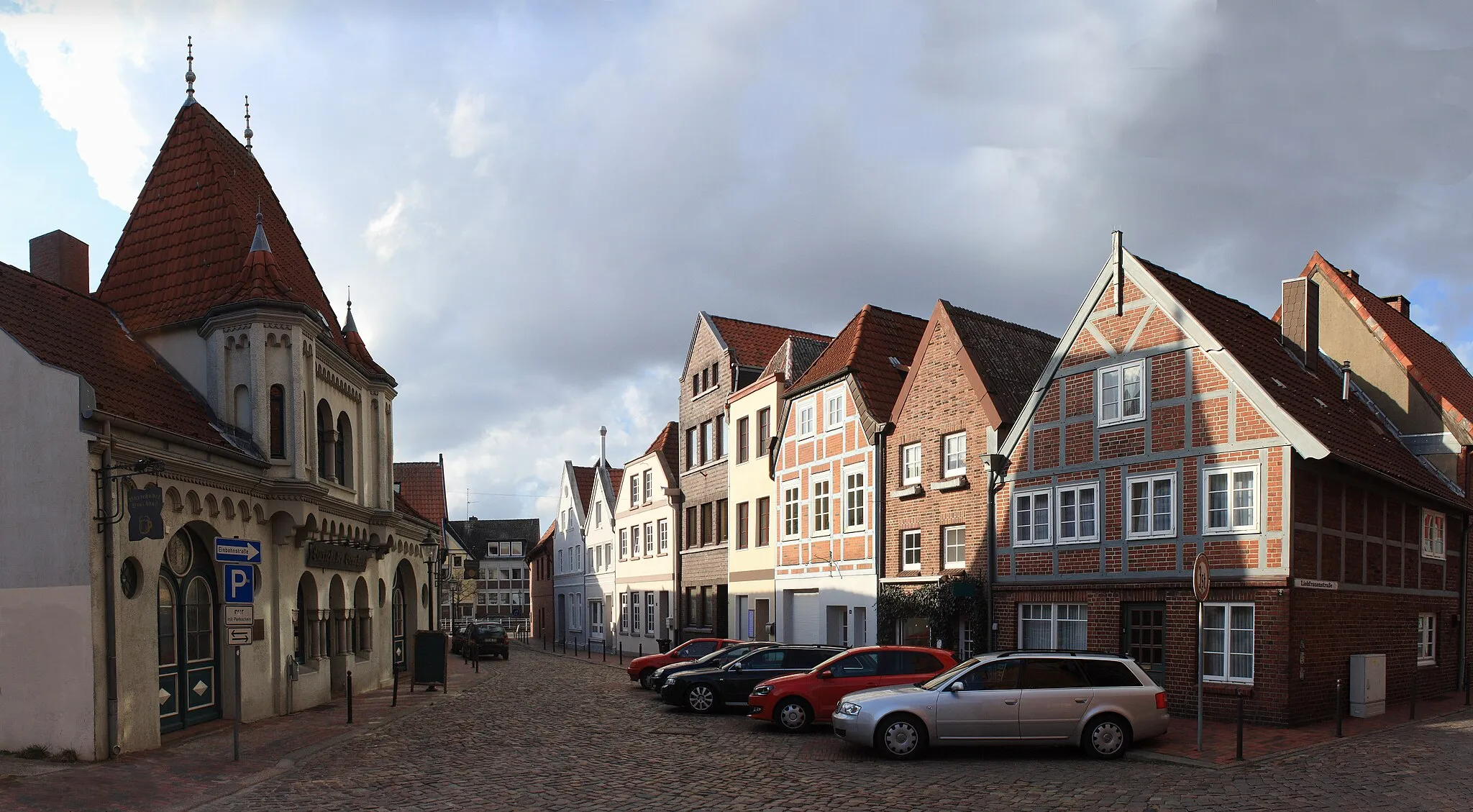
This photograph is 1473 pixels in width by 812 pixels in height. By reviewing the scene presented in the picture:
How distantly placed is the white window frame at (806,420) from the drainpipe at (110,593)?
20.5 meters

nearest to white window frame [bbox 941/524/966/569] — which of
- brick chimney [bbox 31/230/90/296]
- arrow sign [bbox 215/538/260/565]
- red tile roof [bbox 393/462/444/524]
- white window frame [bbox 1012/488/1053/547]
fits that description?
white window frame [bbox 1012/488/1053/547]

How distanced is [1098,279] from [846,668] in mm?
9444

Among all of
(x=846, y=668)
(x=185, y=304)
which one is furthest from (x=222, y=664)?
(x=846, y=668)

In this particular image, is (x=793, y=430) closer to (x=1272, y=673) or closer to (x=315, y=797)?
(x=1272, y=673)

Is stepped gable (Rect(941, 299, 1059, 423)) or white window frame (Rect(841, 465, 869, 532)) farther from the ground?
stepped gable (Rect(941, 299, 1059, 423))

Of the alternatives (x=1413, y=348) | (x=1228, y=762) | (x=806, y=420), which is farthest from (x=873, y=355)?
(x=1228, y=762)

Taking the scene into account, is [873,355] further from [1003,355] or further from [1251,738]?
[1251,738]

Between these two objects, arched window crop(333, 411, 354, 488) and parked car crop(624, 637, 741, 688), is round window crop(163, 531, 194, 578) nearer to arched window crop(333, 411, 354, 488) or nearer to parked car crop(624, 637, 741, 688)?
arched window crop(333, 411, 354, 488)

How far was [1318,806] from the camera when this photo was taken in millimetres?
12250

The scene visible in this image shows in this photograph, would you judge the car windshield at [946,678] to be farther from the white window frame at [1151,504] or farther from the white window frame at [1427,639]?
the white window frame at [1427,639]

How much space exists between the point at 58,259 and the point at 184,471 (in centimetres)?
931

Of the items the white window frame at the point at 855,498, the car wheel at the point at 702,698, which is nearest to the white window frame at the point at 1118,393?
the white window frame at the point at 855,498

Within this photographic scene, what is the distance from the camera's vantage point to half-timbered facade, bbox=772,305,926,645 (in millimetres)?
30453

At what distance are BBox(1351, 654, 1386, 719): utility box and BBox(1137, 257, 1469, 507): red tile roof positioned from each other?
3337 mm
